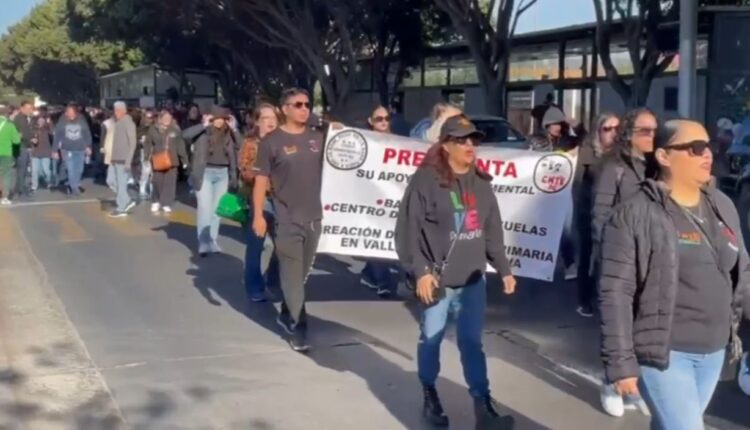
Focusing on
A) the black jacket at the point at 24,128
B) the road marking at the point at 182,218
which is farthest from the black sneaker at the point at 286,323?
the black jacket at the point at 24,128

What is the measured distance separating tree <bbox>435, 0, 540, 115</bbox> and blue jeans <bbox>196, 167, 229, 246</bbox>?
43.3 feet

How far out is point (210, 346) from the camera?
8.21 meters

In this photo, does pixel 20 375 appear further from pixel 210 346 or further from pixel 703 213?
pixel 703 213

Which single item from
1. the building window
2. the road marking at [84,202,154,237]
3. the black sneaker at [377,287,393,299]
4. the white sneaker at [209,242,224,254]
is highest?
the building window

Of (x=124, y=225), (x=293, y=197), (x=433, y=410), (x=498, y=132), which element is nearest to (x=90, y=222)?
(x=124, y=225)

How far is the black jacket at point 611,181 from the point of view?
7111 mm

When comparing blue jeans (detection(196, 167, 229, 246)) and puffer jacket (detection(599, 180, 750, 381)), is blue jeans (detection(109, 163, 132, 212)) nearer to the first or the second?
blue jeans (detection(196, 167, 229, 246))

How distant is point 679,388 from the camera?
3.96 m

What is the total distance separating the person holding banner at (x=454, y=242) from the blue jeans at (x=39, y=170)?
1859 centimetres

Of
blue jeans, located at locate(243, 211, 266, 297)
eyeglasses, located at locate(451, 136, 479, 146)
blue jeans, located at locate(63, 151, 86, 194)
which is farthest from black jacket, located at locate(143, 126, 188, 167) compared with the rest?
eyeglasses, located at locate(451, 136, 479, 146)

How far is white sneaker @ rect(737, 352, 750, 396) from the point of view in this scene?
5.98 m

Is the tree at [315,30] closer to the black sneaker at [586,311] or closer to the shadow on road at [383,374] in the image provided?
the black sneaker at [586,311]

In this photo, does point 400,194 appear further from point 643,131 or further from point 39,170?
point 39,170

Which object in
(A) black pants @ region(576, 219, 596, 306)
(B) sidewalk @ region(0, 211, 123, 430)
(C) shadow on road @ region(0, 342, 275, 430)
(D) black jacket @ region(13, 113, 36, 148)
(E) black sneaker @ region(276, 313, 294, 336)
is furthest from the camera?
(D) black jacket @ region(13, 113, 36, 148)
